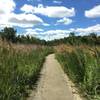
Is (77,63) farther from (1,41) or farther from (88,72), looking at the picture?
(1,41)

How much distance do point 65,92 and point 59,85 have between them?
2010 millimetres

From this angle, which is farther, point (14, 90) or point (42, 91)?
point (42, 91)

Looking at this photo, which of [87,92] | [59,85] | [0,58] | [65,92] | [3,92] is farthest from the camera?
[59,85]

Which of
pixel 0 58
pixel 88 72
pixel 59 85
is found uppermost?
pixel 0 58

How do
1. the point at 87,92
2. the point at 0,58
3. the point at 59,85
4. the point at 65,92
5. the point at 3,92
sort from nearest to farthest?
the point at 3,92 < the point at 0,58 < the point at 87,92 < the point at 65,92 < the point at 59,85

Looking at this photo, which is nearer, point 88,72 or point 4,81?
point 4,81

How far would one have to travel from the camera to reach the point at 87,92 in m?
12.0

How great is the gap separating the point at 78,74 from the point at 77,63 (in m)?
0.89

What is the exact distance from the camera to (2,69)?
32.7ft

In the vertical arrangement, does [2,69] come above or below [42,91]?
above

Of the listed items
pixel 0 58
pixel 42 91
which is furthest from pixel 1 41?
pixel 42 91

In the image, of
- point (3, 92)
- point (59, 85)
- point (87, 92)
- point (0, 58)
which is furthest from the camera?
point (59, 85)

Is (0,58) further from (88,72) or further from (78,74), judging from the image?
(78,74)

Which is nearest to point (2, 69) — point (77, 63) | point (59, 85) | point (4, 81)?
point (4, 81)
